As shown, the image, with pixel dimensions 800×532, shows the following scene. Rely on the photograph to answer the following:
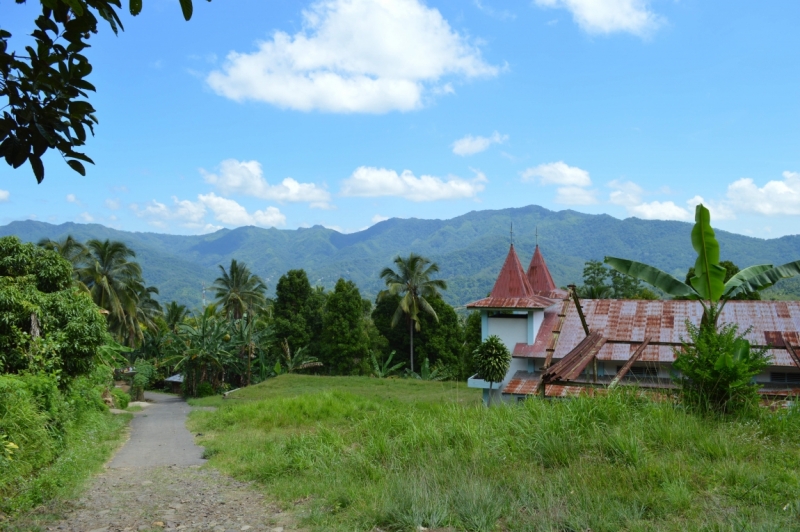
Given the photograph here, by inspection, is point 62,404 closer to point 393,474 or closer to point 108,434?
point 108,434

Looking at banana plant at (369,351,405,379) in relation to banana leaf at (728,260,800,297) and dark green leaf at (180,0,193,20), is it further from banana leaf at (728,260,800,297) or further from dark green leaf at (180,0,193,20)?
dark green leaf at (180,0,193,20)

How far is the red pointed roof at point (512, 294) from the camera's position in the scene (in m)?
22.1

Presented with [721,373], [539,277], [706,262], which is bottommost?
[721,373]

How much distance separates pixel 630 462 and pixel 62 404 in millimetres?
11583

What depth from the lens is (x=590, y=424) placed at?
20.4 feet

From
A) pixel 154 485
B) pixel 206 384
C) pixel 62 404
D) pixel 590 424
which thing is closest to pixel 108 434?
pixel 62 404

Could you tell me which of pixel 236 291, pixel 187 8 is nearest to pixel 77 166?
pixel 187 8

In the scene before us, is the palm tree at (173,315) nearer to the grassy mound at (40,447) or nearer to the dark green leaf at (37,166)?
the grassy mound at (40,447)

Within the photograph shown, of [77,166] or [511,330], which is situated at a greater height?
[77,166]

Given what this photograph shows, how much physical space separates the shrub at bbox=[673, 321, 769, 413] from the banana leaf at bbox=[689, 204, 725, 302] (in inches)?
106

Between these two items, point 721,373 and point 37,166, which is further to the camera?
point 721,373

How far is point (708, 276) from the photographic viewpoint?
9164 millimetres

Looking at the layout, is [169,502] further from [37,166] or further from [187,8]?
[187,8]

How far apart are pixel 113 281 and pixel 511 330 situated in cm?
2083
